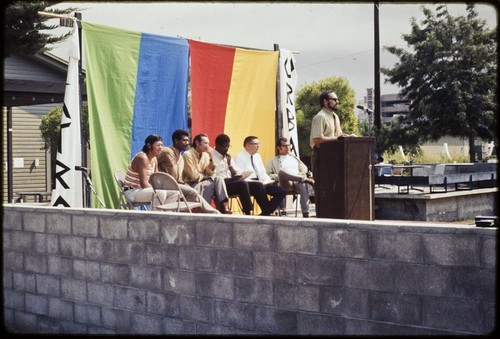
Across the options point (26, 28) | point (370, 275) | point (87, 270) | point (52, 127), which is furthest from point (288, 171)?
point (52, 127)

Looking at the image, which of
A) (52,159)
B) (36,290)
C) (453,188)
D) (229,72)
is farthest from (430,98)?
(36,290)

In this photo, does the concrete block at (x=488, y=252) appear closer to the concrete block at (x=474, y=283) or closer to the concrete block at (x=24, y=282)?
the concrete block at (x=474, y=283)

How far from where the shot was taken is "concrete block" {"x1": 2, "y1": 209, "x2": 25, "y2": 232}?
7.71m

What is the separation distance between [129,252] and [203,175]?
4.13m

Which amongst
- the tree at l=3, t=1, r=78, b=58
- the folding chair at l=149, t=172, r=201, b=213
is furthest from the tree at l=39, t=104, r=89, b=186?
the folding chair at l=149, t=172, r=201, b=213

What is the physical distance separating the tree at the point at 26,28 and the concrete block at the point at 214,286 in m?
16.1

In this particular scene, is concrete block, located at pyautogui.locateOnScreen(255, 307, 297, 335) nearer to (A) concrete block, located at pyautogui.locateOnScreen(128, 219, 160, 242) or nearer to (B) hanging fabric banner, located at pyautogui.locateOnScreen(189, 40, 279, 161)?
(A) concrete block, located at pyautogui.locateOnScreen(128, 219, 160, 242)

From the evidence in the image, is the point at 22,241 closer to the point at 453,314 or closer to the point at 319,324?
the point at 319,324

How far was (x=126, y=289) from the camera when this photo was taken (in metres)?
6.69

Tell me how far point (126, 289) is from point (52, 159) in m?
23.2

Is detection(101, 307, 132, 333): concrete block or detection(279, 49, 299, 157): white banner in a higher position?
detection(279, 49, 299, 157): white banner

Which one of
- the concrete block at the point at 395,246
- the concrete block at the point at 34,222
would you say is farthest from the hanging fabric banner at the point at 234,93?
the concrete block at the point at 395,246

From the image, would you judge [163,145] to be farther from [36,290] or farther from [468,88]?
[468,88]

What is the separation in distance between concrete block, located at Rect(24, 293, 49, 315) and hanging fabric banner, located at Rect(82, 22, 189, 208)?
9.82 ft
